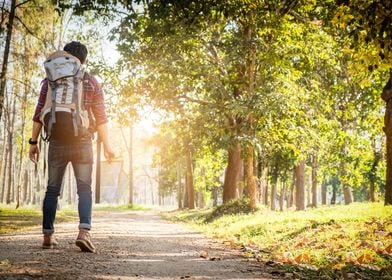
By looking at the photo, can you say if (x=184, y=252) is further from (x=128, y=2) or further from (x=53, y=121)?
(x=128, y=2)

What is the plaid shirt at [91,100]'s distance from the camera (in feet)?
16.3

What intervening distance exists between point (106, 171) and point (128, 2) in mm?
95904

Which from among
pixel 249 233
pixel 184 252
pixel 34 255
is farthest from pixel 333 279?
pixel 249 233

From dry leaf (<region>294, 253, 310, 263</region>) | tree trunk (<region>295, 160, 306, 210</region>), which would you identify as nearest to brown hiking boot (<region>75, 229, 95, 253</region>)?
dry leaf (<region>294, 253, 310, 263</region>)

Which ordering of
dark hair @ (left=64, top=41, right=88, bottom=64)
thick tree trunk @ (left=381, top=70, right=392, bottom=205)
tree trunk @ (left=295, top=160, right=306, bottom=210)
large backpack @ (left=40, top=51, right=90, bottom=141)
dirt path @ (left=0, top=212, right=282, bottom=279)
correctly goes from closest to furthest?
dirt path @ (left=0, top=212, right=282, bottom=279) < large backpack @ (left=40, top=51, right=90, bottom=141) < dark hair @ (left=64, top=41, right=88, bottom=64) < thick tree trunk @ (left=381, top=70, right=392, bottom=205) < tree trunk @ (left=295, top=160, right=306, bottom=210)

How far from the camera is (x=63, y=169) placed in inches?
194

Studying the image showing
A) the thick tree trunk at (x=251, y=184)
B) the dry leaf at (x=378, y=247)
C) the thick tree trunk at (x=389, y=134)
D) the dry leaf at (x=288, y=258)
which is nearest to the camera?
the dry leaf at (x=288, y=258)

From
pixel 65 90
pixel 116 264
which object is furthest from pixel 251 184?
pixel 116 264

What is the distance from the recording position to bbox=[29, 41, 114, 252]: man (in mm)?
4797

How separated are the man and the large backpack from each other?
1 cm

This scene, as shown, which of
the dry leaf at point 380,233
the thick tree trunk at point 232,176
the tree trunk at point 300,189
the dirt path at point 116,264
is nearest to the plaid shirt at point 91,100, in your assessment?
the dirt path at point 116,264

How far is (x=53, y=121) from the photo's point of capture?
15.4 feet

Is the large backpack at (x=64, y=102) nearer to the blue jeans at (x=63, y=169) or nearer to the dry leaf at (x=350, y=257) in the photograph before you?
the blue jeans at (x=63, y=169)

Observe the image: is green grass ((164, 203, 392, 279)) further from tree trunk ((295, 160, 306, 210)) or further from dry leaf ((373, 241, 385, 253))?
tree trunk ((295, 160, 306, 210))
